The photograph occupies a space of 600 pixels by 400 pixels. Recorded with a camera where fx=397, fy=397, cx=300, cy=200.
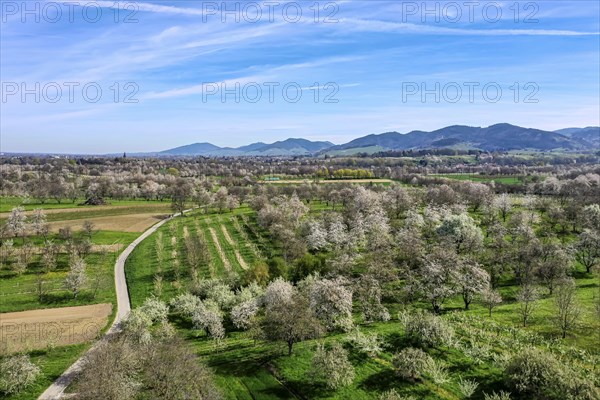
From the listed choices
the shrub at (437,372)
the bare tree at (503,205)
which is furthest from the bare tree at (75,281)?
the bare tree at (503,205)

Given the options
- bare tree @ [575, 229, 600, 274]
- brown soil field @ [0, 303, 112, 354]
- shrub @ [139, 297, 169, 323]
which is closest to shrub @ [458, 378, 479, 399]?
shrub @ [139, 297, 169, 323]

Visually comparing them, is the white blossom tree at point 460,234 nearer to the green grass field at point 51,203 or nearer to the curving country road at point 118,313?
the curving country road at point 118,313

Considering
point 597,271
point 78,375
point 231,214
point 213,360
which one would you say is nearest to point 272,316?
point 213,360

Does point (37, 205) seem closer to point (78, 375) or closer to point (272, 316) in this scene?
point (78, 375)

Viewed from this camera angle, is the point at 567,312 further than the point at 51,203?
No

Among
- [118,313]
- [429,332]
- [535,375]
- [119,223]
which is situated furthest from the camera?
[119,223]

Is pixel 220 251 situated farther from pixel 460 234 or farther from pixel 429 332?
pixel 429 332

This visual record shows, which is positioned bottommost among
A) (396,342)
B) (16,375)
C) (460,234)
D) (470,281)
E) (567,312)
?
(16,375)

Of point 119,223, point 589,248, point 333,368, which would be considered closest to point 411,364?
point 333,368
